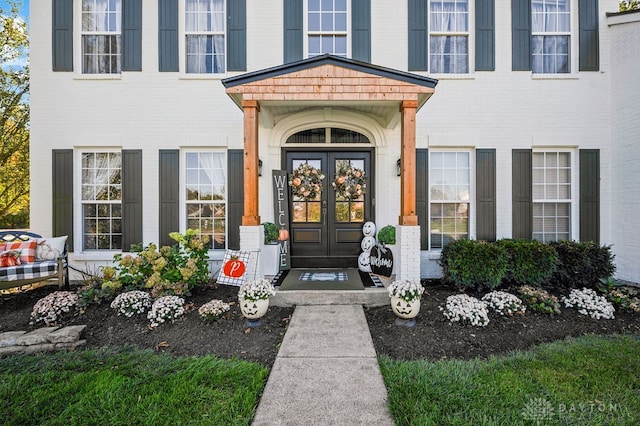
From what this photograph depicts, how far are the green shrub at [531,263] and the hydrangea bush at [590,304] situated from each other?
0.60 m

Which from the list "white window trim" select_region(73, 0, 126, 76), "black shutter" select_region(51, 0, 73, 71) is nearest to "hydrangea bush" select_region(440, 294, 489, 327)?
"white window trim" select_region(73, 0, 126, 76)

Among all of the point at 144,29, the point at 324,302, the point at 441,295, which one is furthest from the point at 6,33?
the point at 441,295

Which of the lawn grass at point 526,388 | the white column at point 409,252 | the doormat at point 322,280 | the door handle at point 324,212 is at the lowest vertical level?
the lawn grass at point 526,388

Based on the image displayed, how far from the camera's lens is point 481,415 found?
7.57ft

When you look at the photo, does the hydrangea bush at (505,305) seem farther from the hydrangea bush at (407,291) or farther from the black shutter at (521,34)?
the black shutter at (521,34)

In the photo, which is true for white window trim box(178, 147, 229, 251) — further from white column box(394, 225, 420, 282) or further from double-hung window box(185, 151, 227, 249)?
white column box(394, 225, 420, 282)

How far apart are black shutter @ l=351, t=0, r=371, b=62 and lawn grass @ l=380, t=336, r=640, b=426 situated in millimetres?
5522

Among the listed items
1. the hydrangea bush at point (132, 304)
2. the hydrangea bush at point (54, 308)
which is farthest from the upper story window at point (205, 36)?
the hydrangea bush at point (54, 308)

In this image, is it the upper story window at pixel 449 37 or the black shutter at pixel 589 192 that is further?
the upper story window at pixel 449 37

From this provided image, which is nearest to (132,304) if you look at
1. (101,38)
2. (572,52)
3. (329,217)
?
(329,217)

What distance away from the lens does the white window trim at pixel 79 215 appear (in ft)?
20.4

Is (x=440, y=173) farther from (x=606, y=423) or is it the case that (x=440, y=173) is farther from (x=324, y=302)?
(x=606, y=423)

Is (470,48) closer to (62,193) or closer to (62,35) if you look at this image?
(62,35)

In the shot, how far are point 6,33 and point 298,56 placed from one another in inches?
381
